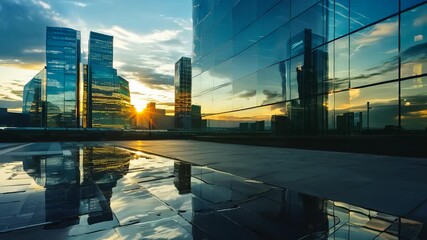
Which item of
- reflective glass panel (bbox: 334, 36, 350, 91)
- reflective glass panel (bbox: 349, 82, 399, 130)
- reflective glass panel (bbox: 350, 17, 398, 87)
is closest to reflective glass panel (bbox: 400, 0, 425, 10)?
reflective glass panel (bbox: 350, 17, 398, 87)

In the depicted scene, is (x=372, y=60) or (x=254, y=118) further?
(x=254, y=118)

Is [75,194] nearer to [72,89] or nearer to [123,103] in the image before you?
[72,89]

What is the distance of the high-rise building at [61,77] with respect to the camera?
5118 inches

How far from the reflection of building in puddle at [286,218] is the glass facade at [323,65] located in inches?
326

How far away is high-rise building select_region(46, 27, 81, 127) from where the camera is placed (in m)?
130

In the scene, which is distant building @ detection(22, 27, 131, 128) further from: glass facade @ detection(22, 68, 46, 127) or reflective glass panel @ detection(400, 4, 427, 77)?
Result: reflective glass panel @ detection(400, 4, 427, 77)

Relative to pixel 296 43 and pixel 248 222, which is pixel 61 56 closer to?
pixel 296 43

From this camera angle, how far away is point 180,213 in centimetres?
311

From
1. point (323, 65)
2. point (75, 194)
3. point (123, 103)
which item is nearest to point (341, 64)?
point (323, 65)

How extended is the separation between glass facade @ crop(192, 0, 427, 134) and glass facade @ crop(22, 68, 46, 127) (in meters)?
127

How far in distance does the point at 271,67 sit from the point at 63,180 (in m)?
14.8

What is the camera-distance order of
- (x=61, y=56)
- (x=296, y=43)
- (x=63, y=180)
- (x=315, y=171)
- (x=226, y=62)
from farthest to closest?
1. (x=61, y=56)
2. (x=226, y=62)
3. (x=296, y=43)
4. (x=315, y=171)
5. (x=63, y=180)

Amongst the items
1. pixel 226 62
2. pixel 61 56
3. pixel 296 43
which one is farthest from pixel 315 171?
pixel 61 56

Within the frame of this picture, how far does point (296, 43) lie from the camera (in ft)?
49.1
